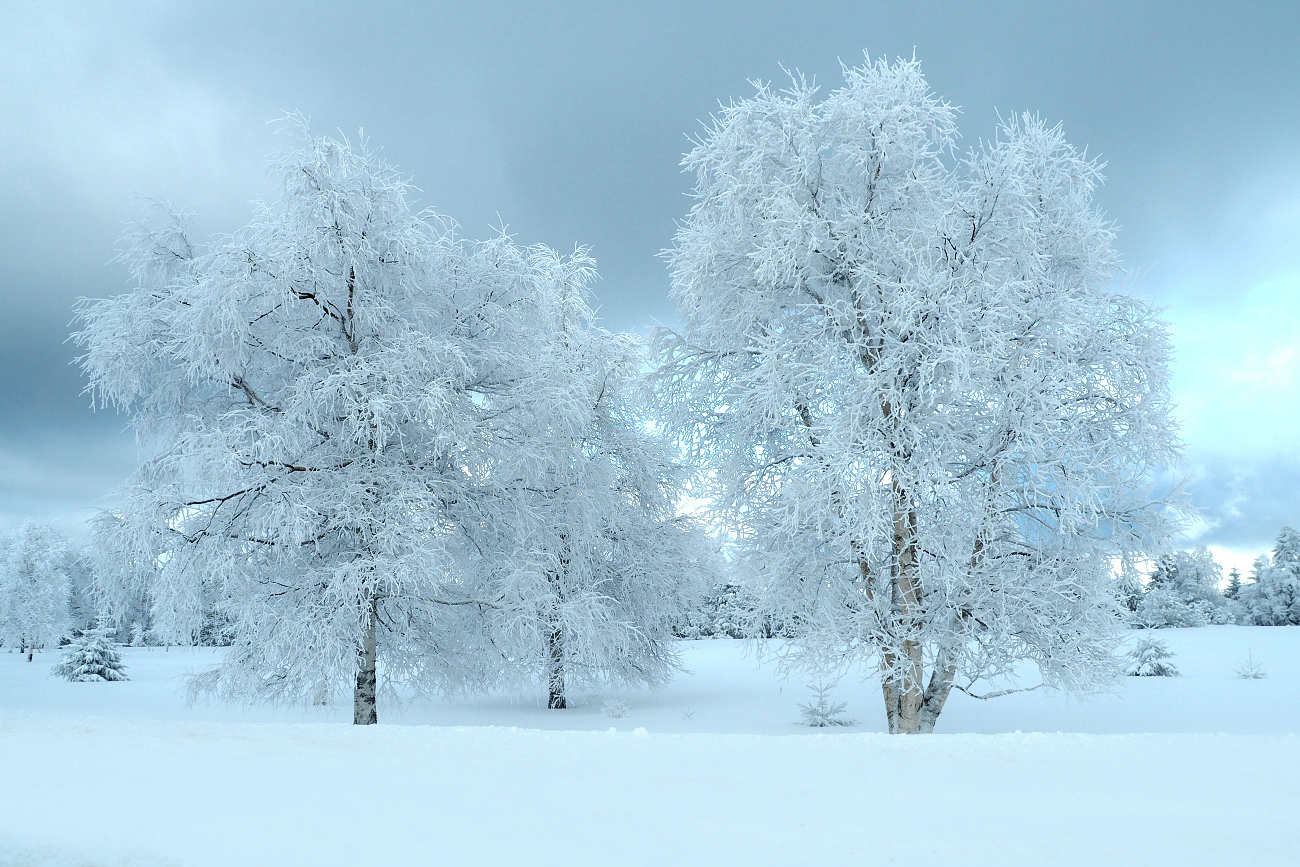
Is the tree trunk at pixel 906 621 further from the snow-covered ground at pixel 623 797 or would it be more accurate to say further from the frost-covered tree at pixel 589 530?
the frost-covered tree at pixel 589 530

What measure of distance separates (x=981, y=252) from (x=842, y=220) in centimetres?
173

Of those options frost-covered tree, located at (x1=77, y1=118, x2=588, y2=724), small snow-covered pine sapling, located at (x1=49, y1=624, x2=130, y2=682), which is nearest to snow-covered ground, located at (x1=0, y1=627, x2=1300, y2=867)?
frost-covered tree, located at (x1=77, y1=118, x2=588, y2=724)

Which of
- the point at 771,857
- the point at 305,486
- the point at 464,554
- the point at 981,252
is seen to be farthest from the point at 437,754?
the point at 981,252

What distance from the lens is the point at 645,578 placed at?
17.5 metres

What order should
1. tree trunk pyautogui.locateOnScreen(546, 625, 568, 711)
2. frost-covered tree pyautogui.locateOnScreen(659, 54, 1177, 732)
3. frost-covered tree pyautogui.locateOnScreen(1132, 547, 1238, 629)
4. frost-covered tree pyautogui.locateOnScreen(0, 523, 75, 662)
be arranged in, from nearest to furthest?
frost-covered tree pyautogui.locateOnScreen(659, 54, 1177, 732) < tree trunk pyautogui.locateOnScreen(546, 625, 568, 711) < frost-covered tree pyautogui.locateOnScreen(1132, 547, 1238, 629) < frost-covered tree pyautogui.locateOnScreen(0, 523, 75, 662)

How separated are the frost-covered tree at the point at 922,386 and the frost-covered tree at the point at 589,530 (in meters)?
2.87

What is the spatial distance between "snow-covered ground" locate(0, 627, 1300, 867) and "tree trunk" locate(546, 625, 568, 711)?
874 cm

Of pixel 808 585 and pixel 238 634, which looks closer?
pixel 808 585

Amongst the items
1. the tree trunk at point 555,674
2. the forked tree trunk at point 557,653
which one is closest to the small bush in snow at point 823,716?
the forked tree trunk at point 557,653

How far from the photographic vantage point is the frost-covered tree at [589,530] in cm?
1166

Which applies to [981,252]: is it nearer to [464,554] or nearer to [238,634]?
[464,554]

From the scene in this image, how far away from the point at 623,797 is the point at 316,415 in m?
7.11

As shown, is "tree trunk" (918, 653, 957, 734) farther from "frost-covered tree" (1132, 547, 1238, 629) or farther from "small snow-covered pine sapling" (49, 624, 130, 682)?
"small snow-covered pine sapling" (49, 624, 130, 682)

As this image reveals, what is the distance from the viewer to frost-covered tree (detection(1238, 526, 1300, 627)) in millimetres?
42625
